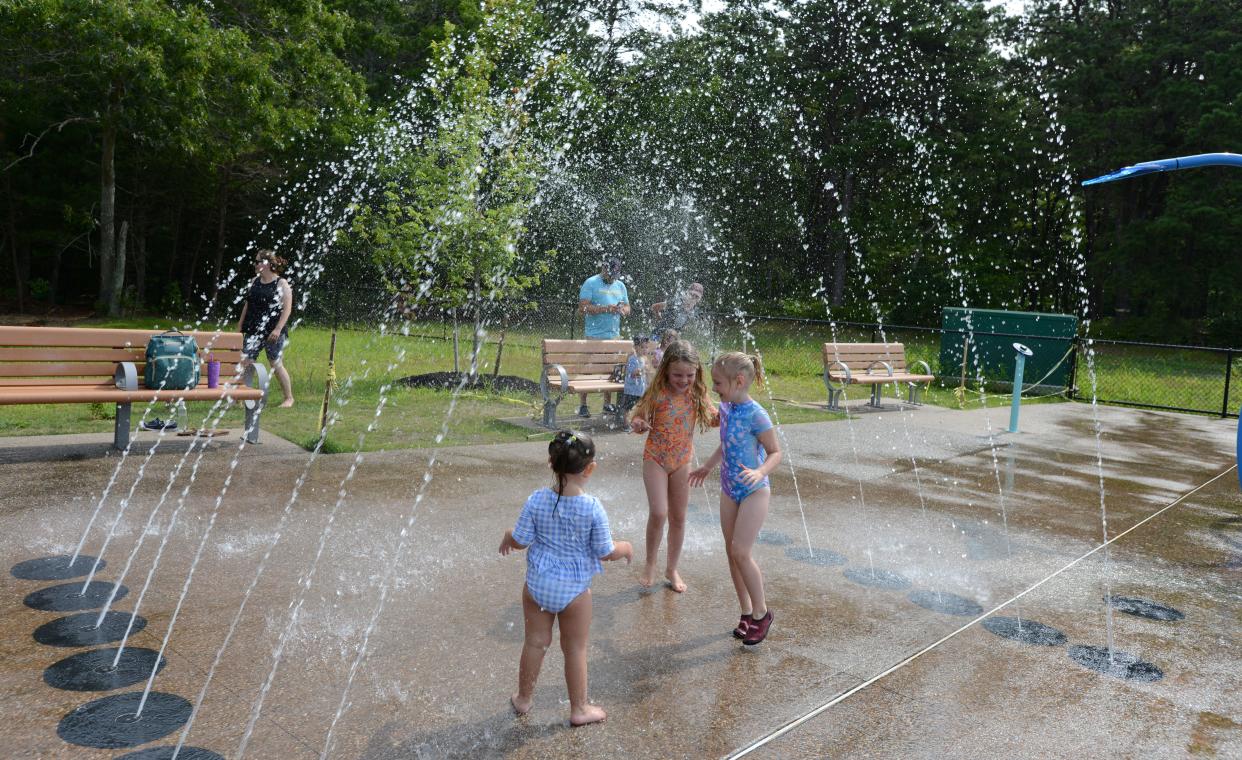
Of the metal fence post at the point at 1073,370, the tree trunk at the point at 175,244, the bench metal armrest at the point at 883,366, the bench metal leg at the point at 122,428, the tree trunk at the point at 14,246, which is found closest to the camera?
the bench metal leg at the point at 122,428

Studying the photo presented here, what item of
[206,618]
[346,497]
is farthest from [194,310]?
[206,618]

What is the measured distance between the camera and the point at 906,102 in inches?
1468

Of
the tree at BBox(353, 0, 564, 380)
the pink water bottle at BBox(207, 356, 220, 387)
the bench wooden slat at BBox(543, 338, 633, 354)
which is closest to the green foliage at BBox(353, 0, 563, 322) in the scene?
the tree at BBox(353, 0, 564, 380)

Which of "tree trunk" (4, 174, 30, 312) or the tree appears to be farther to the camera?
"tree trunk" (4, 174, 30, 312)

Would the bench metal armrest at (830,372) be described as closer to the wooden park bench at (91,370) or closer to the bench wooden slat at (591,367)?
the bench wooden slat at (591,367)

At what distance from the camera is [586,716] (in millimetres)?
3203

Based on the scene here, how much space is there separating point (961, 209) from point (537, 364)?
89.5ft

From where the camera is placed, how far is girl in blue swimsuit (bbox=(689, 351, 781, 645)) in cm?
400

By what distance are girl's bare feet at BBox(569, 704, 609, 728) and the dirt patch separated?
29.8 ft

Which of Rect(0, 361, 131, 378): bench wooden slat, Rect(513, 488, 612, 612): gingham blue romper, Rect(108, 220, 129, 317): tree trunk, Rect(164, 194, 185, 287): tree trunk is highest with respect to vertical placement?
Rect(164, 194, 185, 287): tree trunk

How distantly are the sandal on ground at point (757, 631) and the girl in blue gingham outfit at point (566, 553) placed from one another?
3.32 feet

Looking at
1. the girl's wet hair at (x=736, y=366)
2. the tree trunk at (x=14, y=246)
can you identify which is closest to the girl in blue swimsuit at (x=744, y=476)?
the girl's wet hair at (x=736, y=366)

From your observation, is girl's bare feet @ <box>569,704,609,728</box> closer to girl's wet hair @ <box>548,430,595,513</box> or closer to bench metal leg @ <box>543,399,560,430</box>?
girl's wet hair @ <box>548,430,595,513</box>

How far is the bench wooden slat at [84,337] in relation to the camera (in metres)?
6.86
